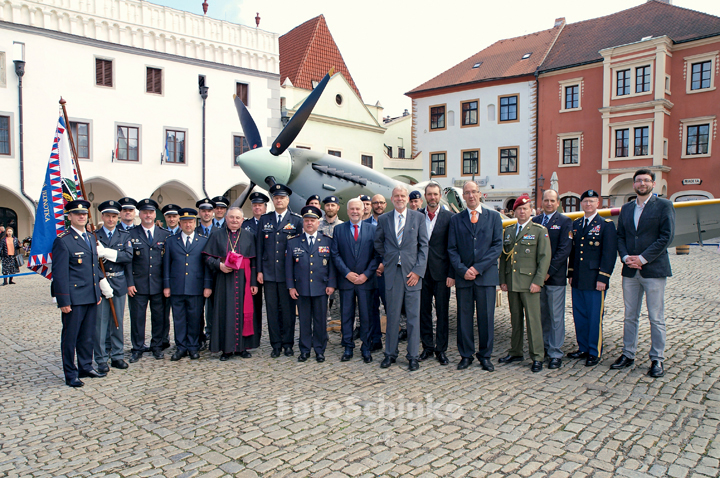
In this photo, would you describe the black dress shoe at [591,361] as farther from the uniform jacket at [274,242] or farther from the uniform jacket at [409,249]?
the uniform jacket at [274,242]

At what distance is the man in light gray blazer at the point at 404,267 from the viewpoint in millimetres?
5449

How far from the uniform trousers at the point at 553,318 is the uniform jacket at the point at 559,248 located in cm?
10

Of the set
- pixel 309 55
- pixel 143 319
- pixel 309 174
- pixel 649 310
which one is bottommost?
pixel 143 319

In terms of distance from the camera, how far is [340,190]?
28.4ft

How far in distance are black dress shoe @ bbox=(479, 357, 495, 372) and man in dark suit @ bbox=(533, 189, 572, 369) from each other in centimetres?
66

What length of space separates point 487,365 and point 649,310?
5.86 feet

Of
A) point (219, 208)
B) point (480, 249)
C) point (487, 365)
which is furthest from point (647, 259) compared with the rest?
point (219, 208)

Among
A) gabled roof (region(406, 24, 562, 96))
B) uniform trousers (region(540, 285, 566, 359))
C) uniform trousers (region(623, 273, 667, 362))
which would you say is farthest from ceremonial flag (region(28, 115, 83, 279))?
gabled roof (region(406, 24, 562, 96))

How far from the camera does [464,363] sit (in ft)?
17.8

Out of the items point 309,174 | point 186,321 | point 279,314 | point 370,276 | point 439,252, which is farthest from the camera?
point 309,174

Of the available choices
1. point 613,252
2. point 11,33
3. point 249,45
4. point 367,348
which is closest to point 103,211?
point 367,348

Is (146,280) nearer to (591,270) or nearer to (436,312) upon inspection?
(436,312)

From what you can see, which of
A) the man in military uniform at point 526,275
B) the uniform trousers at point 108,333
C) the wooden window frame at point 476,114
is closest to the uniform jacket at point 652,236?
the man in military uniform at point 526,275

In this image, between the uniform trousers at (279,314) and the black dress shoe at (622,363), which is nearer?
the black dress shoe at (622,363)
